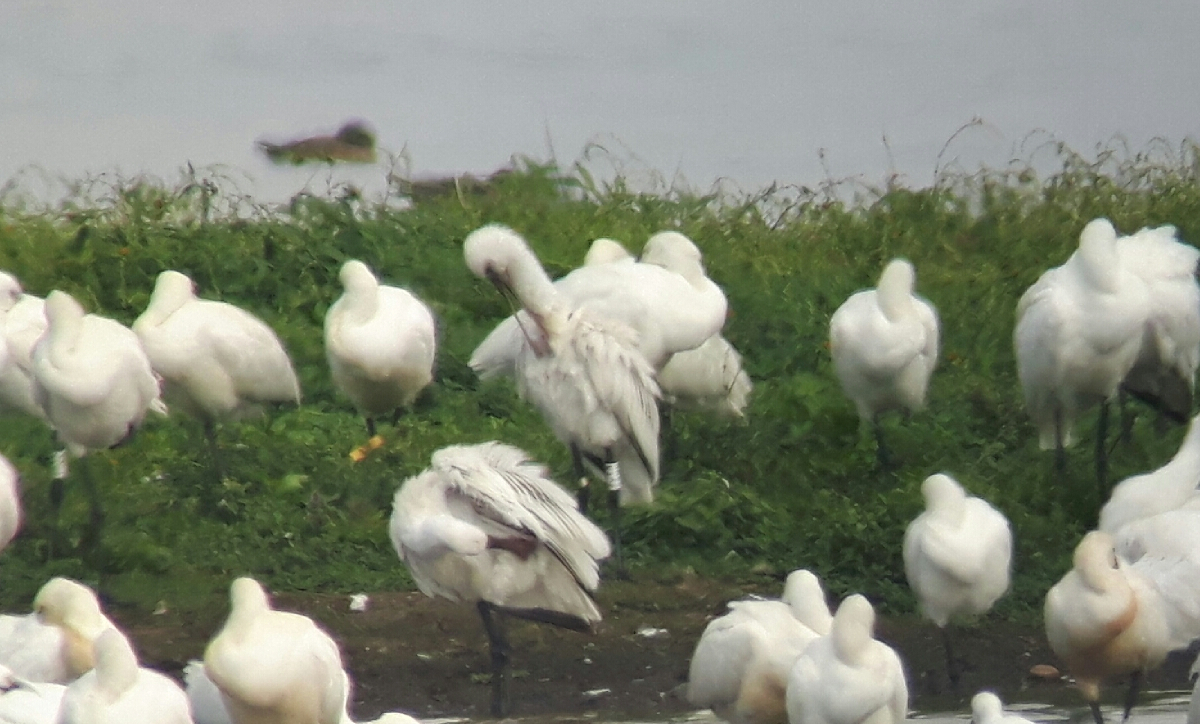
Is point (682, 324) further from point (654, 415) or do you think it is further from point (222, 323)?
point (222, 323)

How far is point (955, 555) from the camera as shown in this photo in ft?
21.4

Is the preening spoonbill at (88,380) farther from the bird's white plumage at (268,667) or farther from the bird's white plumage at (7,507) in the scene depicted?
the bird's white plumage at (268,667)

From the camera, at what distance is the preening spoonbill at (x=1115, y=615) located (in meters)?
6.11

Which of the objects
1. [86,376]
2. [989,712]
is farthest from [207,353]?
[989,712]

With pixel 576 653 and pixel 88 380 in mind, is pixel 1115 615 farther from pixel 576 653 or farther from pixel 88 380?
pixel 88 380

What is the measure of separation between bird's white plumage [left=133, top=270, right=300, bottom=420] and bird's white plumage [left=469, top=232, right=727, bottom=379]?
1159mm

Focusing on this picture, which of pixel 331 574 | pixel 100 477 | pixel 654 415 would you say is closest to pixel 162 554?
pixel 331 574

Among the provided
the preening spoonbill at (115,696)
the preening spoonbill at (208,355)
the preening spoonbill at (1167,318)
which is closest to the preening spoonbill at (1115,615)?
the preening spoonbill at (1167,318)

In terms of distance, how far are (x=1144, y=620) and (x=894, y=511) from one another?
1.92 metres

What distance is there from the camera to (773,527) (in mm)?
8055

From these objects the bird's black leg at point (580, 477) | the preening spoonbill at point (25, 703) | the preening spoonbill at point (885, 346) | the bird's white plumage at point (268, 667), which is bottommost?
the preening spoonbill at point (25, 703)

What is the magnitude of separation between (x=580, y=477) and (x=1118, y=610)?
276 cm

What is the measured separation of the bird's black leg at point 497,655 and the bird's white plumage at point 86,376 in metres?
2.05

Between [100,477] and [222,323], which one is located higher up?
[222,323]
